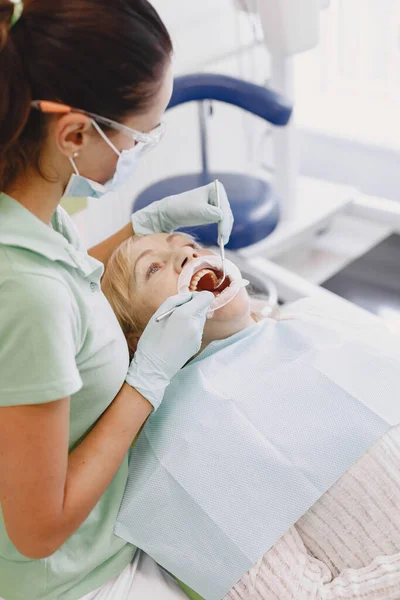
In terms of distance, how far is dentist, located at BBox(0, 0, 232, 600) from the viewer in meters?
0.85

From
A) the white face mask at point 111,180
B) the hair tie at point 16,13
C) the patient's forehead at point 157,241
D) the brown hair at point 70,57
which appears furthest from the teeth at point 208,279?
the hair tie at point 16,13

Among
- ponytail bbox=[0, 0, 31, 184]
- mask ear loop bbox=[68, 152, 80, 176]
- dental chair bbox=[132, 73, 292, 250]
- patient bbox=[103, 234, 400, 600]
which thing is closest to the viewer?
ponytail bbox=[0, 0, 31, 184]

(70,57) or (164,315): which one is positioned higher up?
(70,57)

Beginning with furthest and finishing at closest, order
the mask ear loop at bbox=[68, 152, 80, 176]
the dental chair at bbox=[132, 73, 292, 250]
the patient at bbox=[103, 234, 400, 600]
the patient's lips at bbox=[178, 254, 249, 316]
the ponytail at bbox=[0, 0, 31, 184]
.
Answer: the dental chair at bbox=[132, 73, 292, 250] → the patient's lips at bbox=[178, 254, 249, 316] → the patient at bbox=[103, 234, 400, 600] → the mask ear loop at bbox=[68, 152, 80, 176] → the ponytail at bbox=[0, 0, 31, 184]

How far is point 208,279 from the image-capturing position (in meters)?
1.53

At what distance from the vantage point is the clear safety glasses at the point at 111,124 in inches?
34.2

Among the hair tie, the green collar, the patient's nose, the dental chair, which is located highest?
the hair tie

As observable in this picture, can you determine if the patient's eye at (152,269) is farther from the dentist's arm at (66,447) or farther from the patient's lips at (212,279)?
the dentist's arm at (66,447)

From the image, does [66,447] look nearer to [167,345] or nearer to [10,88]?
[167,345]

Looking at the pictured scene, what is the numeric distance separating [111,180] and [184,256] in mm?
503

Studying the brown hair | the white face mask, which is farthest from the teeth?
the brown hair

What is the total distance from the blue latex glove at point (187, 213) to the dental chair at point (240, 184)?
58 centimetres

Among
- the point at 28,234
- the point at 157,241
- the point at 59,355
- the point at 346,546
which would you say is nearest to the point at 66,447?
the point at 59,355

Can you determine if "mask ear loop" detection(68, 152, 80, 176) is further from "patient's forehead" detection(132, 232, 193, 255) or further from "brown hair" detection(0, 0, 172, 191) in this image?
"patient's forehead" detection(132, 232, 193, 255)
